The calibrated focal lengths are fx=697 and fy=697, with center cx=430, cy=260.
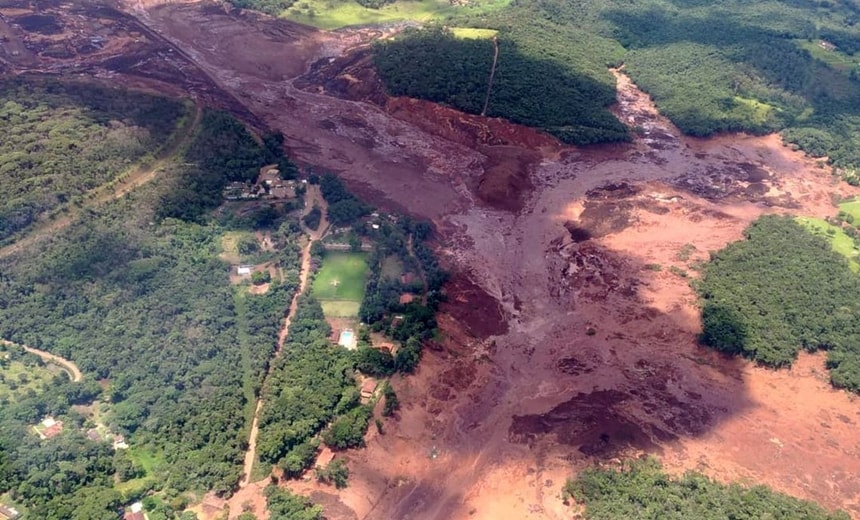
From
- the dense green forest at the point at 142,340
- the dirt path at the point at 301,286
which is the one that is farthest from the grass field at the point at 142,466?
the dirt path at the point at 301,286

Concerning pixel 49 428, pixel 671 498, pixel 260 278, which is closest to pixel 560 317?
pixel 671 498

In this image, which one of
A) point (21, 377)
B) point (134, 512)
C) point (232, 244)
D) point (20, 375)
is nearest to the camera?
point (134, 512)

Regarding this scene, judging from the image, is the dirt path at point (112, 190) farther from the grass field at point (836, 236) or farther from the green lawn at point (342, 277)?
the grass field at point (836, 236)

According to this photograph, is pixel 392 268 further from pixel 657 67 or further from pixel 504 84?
pixel 657 67

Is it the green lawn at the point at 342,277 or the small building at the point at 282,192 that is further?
the small building at the point at 282,192

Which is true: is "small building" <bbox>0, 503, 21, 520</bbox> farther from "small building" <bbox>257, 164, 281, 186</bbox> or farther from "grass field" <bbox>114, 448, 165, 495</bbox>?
"small building" <bbox>257, 164, 281, 186</bbox>

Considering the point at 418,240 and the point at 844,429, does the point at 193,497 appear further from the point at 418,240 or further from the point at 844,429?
the point at 844,429

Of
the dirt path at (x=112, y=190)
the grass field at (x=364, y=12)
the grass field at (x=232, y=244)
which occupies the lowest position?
the grass field at (x=232, y=244)
